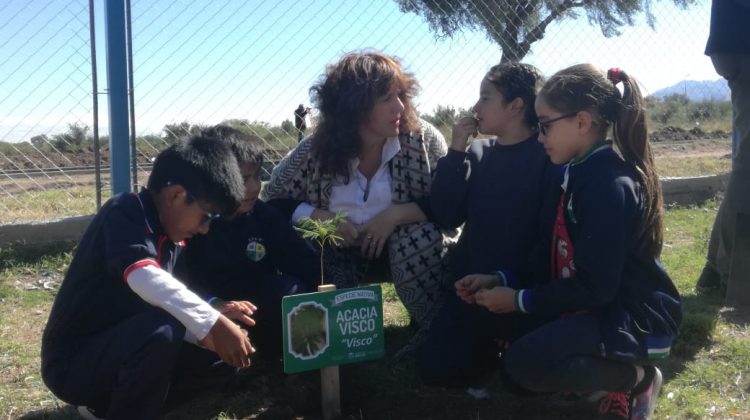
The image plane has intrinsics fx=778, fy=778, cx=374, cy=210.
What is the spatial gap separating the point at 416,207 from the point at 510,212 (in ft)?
1.53

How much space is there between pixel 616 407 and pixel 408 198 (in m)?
1.23

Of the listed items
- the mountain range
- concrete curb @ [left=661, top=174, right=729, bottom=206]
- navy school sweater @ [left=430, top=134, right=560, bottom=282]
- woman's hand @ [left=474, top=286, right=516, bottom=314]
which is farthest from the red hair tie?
the mountain range

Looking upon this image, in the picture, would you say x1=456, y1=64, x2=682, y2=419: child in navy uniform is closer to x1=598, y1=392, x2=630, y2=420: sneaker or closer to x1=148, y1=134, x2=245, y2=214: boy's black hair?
x1=598, y1=392, x2=630, y2=420: sneaker

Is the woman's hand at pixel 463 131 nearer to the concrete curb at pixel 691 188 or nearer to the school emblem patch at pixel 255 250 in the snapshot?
the school emblem patch at pixel 255 250

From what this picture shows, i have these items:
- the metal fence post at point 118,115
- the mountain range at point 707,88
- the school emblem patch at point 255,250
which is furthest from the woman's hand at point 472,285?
the mountain range at point 707,88

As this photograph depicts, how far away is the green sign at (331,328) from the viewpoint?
249cm

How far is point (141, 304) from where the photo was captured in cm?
256

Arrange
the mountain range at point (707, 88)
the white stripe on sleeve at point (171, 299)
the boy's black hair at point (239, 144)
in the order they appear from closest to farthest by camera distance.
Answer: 1. the white stripe on sleeve at point (171, 299)
2. the boy's black hair at point (239, 144)
3. the mountain range at point (707, 88)

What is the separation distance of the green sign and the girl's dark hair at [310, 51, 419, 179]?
0.86 meters

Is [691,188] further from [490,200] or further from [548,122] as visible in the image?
[548,122]

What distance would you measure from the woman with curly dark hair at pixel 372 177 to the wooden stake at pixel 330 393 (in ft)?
1.98

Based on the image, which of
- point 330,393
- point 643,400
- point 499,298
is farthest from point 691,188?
point 330,393

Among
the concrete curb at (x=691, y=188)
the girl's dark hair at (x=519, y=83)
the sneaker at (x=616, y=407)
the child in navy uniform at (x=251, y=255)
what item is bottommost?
the concrete curb at (x=691, y=188)

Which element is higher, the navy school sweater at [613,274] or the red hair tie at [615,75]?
the red hair tie at [615,75]
